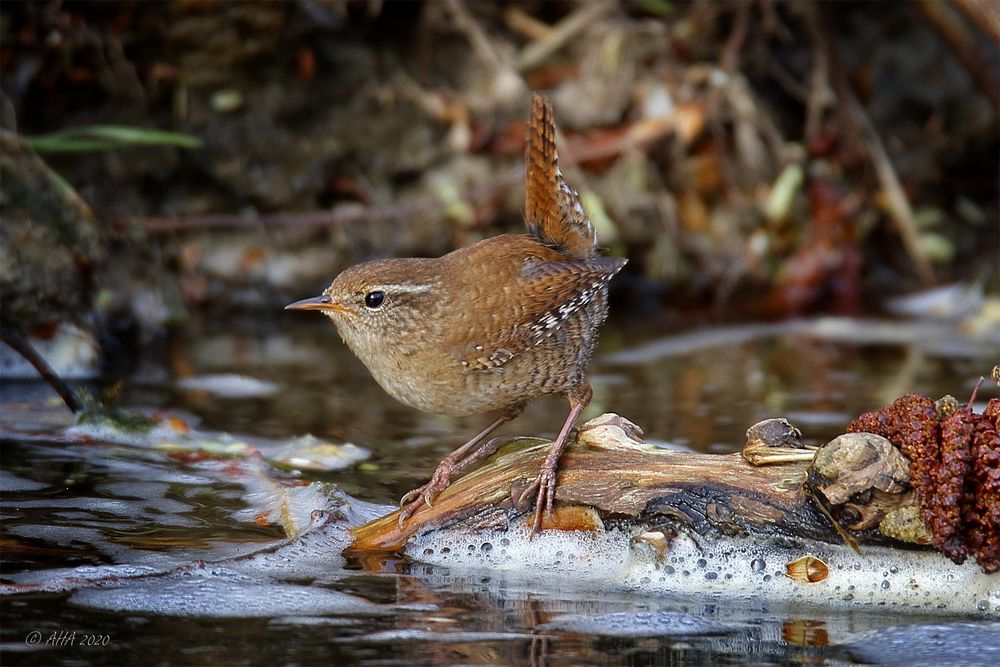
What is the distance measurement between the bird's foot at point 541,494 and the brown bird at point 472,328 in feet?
0.34

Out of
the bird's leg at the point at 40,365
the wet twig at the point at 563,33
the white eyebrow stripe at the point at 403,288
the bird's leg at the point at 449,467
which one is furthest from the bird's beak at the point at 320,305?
the wet twig at the point at 563,33

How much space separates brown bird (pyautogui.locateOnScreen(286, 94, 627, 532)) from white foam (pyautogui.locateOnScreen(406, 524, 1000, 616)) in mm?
265

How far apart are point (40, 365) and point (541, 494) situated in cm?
218

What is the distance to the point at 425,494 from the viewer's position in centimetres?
389

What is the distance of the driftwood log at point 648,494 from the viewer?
3.44 meters

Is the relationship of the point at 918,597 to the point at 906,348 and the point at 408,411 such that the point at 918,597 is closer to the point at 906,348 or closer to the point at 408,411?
the point at 408,411

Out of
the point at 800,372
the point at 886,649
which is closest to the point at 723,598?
the point at 886,649

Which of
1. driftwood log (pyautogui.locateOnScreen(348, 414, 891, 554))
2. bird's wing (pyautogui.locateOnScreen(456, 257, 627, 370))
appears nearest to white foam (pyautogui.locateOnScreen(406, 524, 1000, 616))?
driftwood log (pyautogui.locateOnScreen(348, 414, 891, 554))

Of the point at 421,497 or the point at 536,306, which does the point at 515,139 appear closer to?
the point at 536,306

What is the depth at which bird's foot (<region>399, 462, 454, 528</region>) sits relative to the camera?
3852 millimetres

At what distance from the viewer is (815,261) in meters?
8.52

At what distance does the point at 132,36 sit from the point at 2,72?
0.72 meters

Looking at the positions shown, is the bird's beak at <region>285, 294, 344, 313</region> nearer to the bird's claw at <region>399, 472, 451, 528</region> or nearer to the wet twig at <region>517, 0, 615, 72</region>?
the bird's claw at <region>399, 472, 451, 528</region>

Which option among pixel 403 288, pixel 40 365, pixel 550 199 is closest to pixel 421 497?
pixel 403 288
